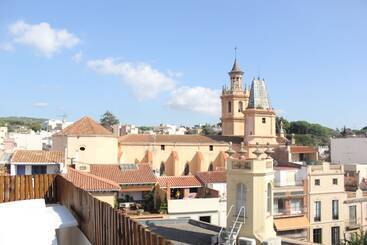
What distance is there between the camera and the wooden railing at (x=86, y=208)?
14.5ft

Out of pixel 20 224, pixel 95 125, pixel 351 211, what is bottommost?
pixel 351 211

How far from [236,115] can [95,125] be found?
988 inches

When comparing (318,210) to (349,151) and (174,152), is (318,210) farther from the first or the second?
(174,152)

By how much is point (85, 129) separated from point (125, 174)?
9658 millimetres

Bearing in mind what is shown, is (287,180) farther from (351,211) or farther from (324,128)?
(324,128)

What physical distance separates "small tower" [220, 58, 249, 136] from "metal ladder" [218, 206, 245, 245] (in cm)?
4073

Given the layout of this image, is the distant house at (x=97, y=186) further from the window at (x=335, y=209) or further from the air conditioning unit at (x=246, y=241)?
the window at (x=335, y=209)

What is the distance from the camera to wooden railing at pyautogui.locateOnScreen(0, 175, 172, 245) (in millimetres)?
4430

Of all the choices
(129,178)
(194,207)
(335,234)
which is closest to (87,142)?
(129,178)

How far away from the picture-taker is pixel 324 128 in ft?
348

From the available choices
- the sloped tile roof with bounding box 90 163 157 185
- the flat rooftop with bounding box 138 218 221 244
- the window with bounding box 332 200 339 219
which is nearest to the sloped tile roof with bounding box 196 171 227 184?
the sloped tile roof with bounding box 90 163 157 185

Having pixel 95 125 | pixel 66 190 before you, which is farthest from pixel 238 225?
pixel 95 125

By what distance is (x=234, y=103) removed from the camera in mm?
57781

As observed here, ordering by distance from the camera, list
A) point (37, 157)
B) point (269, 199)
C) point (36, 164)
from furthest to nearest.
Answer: point (37, 157), point (36, 164), point (269, 199)
